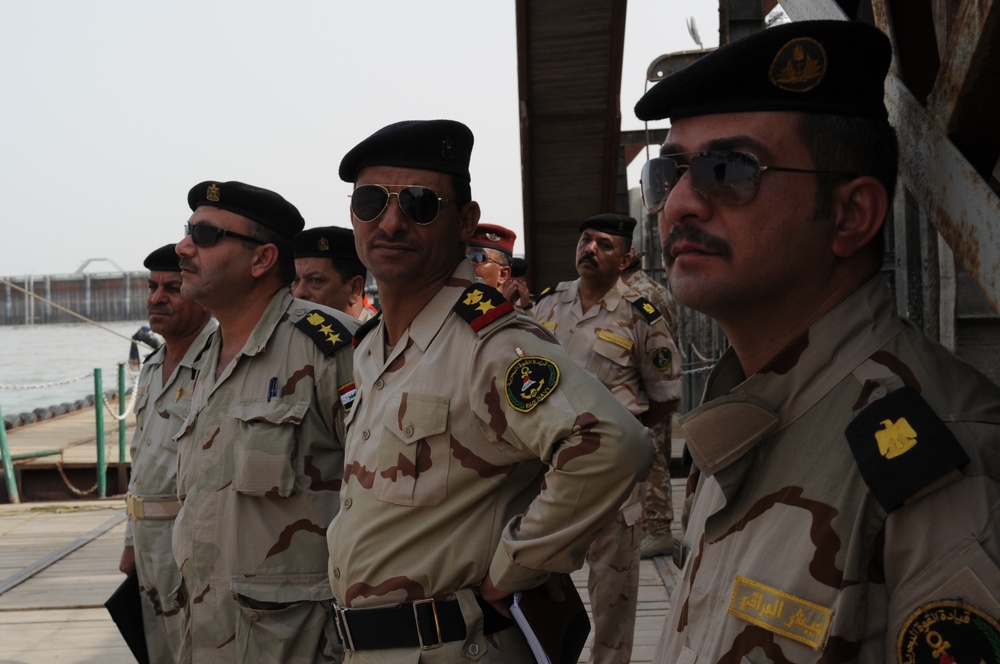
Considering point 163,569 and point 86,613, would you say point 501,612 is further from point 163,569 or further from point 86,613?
point 86,613

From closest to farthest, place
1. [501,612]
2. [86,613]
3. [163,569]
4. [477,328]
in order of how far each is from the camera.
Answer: [501,612]
[477,328]
[163,569]
[86,613]

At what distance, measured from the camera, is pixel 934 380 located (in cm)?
132

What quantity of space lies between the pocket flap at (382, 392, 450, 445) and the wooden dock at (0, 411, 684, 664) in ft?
9.71

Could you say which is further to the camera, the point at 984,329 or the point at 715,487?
the point at 984,329

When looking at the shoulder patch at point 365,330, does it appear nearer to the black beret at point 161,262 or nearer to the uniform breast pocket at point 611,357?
the black beret at point 161,262

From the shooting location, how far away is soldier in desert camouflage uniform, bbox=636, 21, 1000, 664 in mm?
1223

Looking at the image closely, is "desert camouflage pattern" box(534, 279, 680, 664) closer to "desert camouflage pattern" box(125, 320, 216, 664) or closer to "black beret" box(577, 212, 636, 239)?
"black beret" box(577, 212, 636, 239)

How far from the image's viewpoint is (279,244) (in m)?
4.05

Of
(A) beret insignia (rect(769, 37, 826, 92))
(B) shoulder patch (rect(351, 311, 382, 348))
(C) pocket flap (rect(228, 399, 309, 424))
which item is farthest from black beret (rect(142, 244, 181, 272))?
(A) beret insignia (rect(769, 37, 826, 92))

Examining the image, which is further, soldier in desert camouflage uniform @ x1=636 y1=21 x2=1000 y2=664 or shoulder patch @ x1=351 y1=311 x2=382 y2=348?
shoulder patch @ x1=351 y1=311 x2=382 y2=348

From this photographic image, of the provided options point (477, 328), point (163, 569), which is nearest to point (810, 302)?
point (477, 328)

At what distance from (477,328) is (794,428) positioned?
1.28m

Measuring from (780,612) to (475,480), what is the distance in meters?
1.27

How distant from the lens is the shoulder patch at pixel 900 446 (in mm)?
1171
